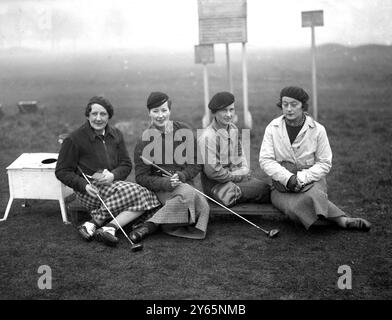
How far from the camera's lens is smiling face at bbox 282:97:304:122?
468 centimetres

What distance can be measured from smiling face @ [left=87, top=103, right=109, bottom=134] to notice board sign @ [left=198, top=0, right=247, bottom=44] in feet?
17.5

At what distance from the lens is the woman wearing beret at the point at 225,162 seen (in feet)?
15.9

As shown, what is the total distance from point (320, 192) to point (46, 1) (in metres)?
10.8

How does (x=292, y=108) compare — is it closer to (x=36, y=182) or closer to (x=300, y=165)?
(x=300, y=165)

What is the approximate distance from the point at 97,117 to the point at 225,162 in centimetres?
138

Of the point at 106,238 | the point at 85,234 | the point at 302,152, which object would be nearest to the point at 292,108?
the point at 302,152

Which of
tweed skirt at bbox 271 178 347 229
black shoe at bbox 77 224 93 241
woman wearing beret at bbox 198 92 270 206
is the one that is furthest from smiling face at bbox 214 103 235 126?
black shoe at bbox 77 224 93 241

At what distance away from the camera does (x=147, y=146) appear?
15.7 ft

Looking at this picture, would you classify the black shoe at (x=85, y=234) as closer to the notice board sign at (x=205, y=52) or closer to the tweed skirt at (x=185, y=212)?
the tweed skirt at (x=185, y=212)

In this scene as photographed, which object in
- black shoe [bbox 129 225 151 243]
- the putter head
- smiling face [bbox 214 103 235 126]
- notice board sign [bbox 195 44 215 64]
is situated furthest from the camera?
notice board sign [bbox 195 44 215 64]

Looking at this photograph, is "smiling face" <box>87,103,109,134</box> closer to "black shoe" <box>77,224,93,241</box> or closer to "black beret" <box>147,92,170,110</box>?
"black beret" <box>147,92,170,110</box>

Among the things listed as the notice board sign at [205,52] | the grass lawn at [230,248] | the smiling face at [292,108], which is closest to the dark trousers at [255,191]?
the grass lawn at [230,248]

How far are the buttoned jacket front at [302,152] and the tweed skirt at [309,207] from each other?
0.56 ft

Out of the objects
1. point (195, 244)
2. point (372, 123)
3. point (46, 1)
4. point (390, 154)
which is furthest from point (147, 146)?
point (46, 1)
